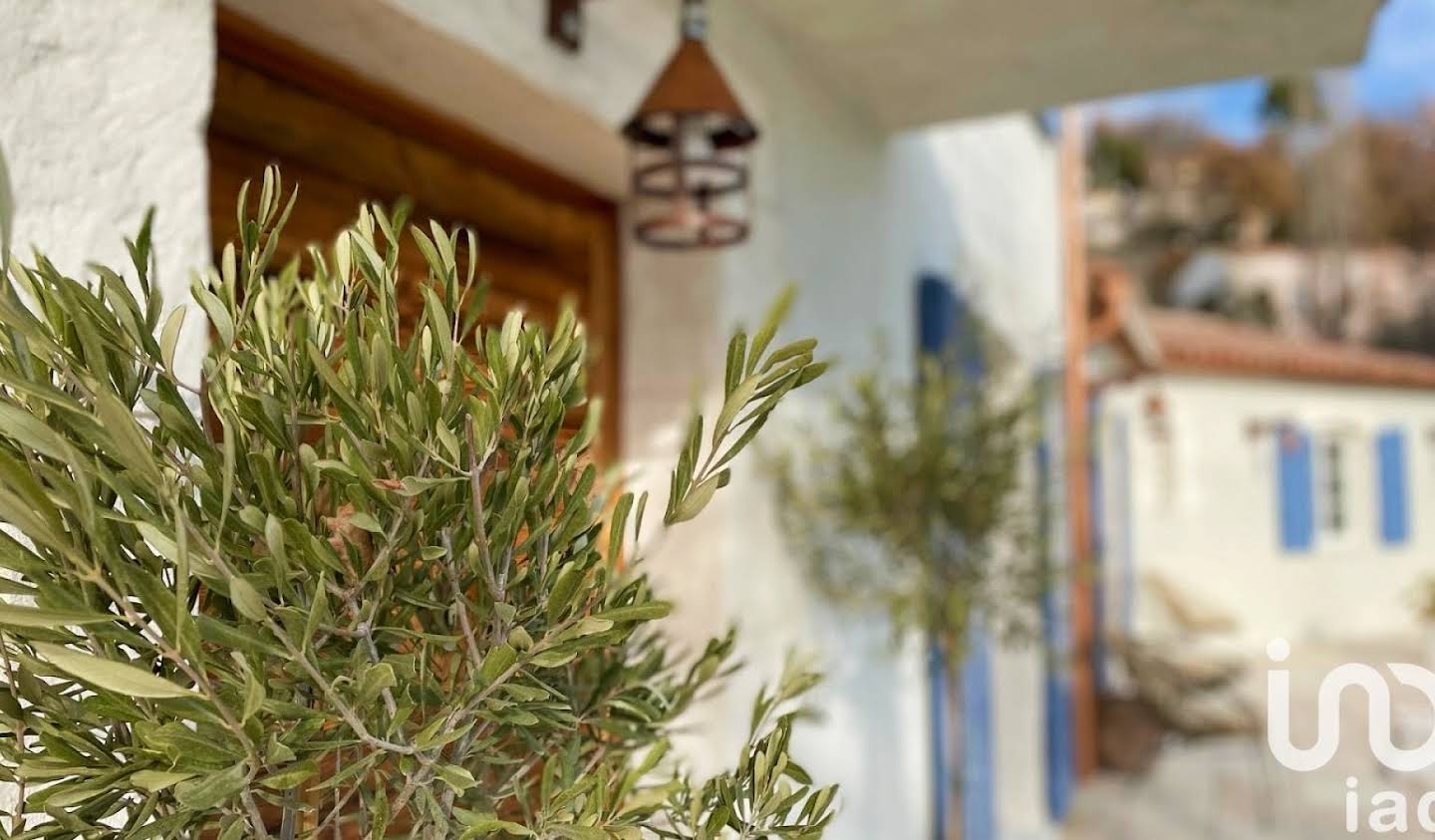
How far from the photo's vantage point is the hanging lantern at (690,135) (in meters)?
1.75

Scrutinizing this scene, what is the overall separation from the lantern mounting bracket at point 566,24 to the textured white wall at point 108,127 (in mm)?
731

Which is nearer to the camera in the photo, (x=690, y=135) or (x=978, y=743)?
(x=690, y=135)

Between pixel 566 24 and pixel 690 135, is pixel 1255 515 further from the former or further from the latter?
pixel 566 24

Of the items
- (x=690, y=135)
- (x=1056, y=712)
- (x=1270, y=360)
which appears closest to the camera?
(x=690, y=135)

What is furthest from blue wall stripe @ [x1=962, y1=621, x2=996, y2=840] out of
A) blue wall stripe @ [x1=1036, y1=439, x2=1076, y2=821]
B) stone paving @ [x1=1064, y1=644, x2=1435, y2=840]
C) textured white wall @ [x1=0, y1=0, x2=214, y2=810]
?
textured white wall @ [x1=0, y1=0, x2=214, y2=810]

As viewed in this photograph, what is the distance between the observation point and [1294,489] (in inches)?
424

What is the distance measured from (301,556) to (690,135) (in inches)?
53.0

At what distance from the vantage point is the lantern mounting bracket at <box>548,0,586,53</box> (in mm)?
1934

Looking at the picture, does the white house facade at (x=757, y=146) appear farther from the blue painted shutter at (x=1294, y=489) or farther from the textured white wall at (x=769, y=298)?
the blue painted shutter at (x=1294, y=489)

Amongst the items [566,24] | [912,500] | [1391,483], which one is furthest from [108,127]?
[1391,483]

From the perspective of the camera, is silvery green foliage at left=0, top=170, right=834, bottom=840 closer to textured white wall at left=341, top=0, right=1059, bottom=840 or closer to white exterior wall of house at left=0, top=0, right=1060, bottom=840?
white exterior wall of house at left=0, top=0, right=1060, bottom=840

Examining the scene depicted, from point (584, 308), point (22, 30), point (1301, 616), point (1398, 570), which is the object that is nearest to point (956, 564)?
point (584, 308)

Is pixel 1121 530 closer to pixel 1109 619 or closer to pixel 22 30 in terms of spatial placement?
pixel 1109 619

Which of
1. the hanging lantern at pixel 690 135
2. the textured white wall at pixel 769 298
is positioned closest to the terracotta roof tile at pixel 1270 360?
the textured white wall at pixel 769 298
